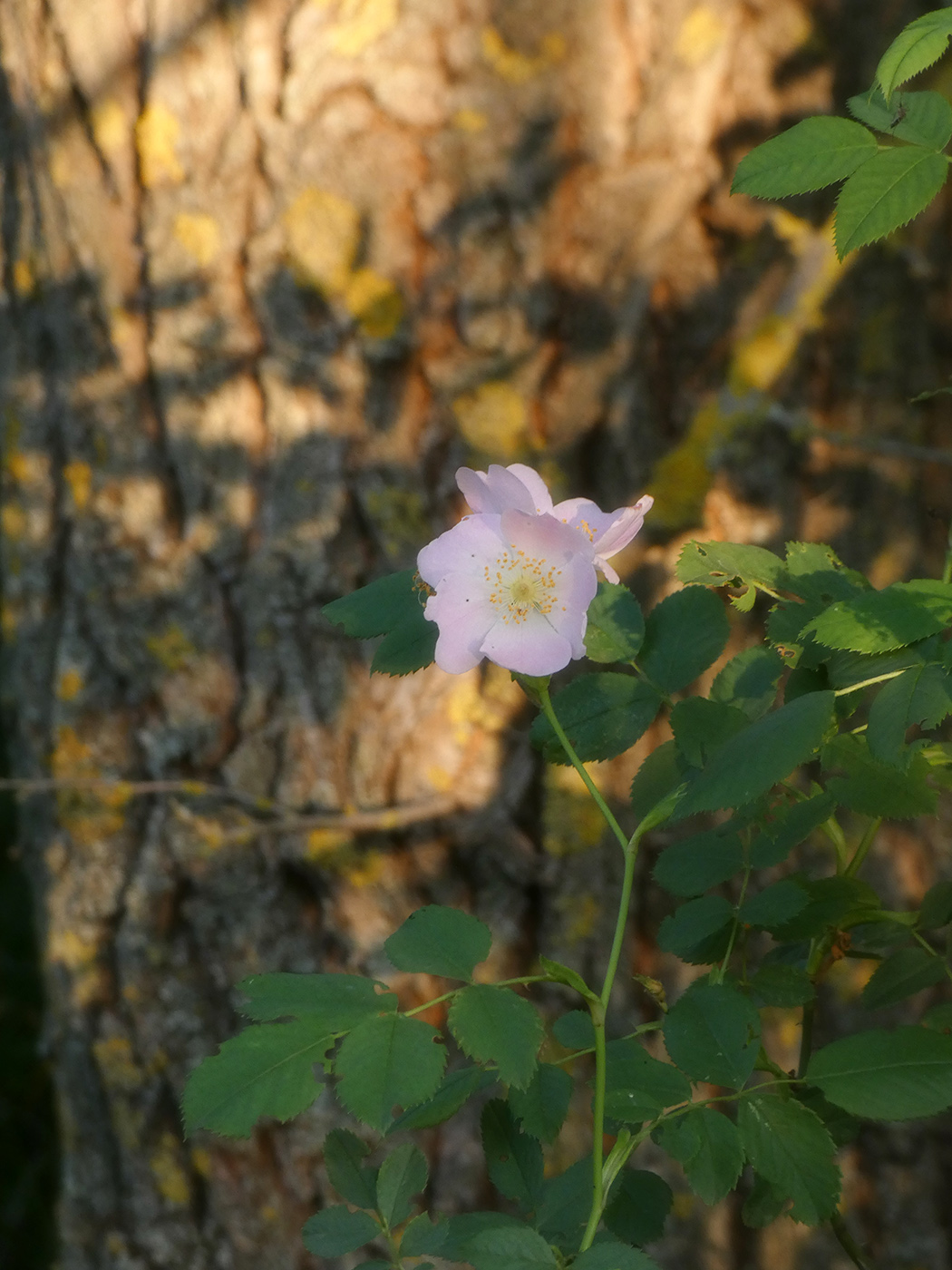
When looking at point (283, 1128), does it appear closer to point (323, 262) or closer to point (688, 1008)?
point (688, 1008)

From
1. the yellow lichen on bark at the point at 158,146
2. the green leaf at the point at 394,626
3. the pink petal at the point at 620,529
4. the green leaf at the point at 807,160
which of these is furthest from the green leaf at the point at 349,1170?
the yellow lichen on bark at the point at 158,146

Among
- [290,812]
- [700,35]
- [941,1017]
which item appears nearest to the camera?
[941,1017]

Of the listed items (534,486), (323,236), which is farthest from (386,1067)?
(323,236)

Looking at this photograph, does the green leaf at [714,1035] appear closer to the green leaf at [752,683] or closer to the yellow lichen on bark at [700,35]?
the green leaf at [752,683]

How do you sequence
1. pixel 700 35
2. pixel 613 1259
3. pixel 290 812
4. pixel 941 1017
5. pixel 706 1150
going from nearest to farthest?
1. pixel 613 1259
2. pixel 706 1150
3. pixel 941 1017
4. pixel 700 35
5. pixel 290 812

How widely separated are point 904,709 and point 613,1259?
0.34 m

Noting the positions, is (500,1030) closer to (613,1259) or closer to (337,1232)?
(613,1259)

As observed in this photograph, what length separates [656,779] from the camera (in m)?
0.82

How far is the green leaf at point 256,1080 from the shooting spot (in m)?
0.62

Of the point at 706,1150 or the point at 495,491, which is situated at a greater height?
the point at 495,491

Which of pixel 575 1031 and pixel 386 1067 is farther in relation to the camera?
pixel 575 1031

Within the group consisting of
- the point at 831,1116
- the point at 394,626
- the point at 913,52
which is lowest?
the point at 831,1116

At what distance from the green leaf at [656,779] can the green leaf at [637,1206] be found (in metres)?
0.26

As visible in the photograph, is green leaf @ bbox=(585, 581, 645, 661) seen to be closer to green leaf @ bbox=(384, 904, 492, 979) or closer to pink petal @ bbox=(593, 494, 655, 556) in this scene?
pink petal @ bbox=(593, 494, 655, 556)
